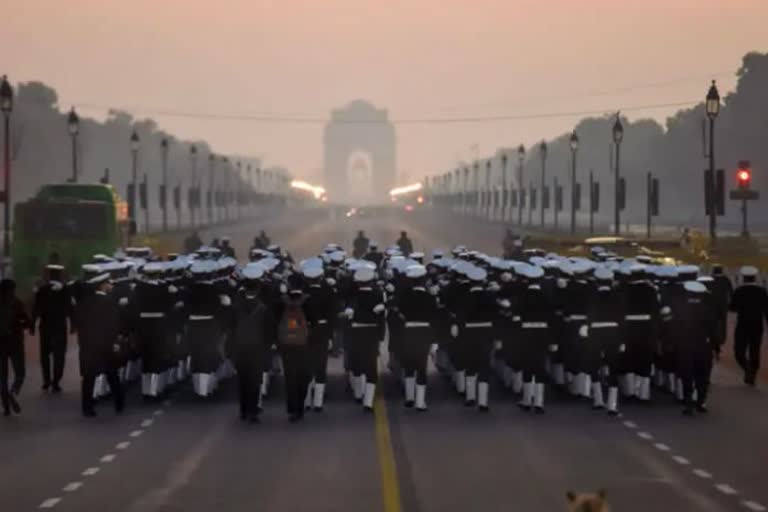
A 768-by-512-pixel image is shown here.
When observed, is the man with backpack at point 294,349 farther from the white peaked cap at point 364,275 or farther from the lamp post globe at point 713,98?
the lamp post globe at point 713,98

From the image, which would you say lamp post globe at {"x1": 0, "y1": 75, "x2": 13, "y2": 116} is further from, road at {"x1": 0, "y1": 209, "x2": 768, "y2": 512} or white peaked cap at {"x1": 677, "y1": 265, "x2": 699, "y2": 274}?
white peaked cap at {"x1": 677, "y1": 265, "x2": 699, "y2": 274}

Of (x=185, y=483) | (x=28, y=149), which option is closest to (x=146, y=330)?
(x=185, y=483)

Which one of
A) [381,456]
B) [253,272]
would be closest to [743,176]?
[253,272]

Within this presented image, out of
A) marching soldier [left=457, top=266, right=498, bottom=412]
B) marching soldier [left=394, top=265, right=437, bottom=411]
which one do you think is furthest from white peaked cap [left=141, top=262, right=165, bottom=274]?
marching soldier [left=457, top=266, right=498, bottom=412]

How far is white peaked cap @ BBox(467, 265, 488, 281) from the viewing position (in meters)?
24.2

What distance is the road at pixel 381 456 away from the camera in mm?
16594

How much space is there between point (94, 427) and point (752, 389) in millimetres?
10314

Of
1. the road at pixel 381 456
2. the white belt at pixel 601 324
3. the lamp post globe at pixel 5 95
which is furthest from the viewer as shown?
the lamp post globe at pixel 5 95

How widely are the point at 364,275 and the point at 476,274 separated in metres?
1.52

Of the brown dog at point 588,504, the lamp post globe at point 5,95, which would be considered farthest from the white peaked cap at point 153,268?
the lamp post globe at point 5,95

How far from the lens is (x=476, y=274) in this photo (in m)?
24.4

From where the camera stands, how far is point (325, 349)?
2412 cm

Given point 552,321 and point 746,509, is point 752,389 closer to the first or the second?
point 552,321

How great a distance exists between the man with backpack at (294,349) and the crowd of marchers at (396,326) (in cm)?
2
